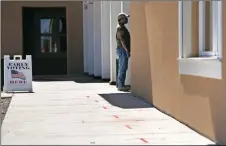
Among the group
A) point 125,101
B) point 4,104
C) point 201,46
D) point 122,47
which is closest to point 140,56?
point 125,101

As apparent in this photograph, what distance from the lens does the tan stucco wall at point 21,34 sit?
20094 mm

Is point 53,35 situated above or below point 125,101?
above

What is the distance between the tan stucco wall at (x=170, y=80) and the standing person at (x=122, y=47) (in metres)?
0.38

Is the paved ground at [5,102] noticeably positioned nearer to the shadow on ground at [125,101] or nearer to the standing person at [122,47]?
the shadow on ground at [125,101]

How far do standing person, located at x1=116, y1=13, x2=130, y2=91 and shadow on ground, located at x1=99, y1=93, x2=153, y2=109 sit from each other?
71 centimetres

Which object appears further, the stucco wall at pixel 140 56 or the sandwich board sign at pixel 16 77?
the sandwich board sign at pixel 16 77

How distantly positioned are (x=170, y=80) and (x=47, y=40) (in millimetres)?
14056

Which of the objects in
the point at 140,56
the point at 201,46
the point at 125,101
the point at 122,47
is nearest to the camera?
the point at 201,46

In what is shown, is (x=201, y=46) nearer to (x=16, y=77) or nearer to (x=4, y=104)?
(x=4, y=104)

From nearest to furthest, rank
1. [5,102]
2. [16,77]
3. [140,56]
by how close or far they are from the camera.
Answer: [140,56], [5,102], [16,77]

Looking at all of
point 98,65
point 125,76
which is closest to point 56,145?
point 125,76

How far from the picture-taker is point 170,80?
828 cm

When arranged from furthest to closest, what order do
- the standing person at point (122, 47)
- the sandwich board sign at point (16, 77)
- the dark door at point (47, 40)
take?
the dark door at point (47, 40), the sandwich board sign at point (16, 77), the standing person at point (122, 47)

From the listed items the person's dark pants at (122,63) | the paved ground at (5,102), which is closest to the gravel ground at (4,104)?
the paved ground at (5,102)
